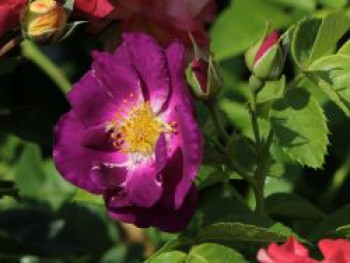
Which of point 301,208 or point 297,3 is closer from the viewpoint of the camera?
point 301,208

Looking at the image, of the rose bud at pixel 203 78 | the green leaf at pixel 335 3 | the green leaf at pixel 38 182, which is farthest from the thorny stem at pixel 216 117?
the green leaf at pixel 38 182

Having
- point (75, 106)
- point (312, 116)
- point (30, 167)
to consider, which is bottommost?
point (30, 167)

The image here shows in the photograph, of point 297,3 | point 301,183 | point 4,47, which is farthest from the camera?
point 301,183

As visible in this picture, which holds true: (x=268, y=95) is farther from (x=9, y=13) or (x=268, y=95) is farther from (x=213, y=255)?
(x=9, y=13)

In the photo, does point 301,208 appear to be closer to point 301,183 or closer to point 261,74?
point 261,74

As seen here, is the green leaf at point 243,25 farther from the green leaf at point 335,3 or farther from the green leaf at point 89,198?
the green leaf at point 89,198

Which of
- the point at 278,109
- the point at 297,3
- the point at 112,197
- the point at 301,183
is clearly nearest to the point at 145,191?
the point at 112,197

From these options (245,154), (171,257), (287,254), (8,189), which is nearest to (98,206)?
(8,189)
